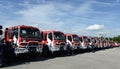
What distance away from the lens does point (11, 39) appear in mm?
17672

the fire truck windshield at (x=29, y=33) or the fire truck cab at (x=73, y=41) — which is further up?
the fire truck windshield at (x=29, y=33)

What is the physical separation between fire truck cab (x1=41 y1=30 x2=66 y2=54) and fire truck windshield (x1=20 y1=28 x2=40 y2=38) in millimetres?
2931

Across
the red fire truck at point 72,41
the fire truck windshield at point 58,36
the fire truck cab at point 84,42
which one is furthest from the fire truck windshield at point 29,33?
the fire truck cab at point 84,42

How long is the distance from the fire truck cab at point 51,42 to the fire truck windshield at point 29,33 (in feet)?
9.62

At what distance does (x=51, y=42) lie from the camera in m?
21.9

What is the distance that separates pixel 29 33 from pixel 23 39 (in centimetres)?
90

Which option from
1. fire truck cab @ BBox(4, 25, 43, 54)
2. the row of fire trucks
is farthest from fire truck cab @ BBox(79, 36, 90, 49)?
fire truck cab @ BBox(4, 25, 43, 54)

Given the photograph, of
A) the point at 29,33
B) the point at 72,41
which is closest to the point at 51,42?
the point at 29,33

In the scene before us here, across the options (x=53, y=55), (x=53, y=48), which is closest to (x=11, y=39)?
(x=53, y=48)

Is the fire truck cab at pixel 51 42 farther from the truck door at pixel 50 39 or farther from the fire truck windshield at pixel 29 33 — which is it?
the fire truck windshield at pixel 29 33

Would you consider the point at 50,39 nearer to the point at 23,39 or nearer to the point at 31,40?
the point at 31,40

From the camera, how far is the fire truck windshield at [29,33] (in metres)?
17.8

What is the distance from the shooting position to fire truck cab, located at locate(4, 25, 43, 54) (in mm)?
17297

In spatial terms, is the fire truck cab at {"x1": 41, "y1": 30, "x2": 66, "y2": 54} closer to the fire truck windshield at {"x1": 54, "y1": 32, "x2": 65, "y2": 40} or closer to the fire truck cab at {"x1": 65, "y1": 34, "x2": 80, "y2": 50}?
the fire truck windshield at {"x1": 54, "y1": 32, "x2": 65, "y2": 40}
